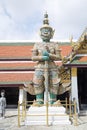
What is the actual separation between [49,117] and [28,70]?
745 cm

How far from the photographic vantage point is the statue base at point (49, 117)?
8.62 meters

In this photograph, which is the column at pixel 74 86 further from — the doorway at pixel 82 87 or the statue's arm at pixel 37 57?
the statue's arm at pixel 37 57

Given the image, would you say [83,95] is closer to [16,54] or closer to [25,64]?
[25,64]

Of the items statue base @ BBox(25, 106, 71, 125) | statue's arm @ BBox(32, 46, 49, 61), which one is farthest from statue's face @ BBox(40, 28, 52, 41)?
statue base @ BBox(25, 106, 71, 125)

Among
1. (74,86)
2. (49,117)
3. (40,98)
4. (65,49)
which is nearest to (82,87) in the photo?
(74,86)

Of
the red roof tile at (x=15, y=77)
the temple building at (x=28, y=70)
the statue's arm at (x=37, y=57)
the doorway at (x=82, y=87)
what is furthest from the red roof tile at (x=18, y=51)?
the statue's arm at (x=37, y=57)

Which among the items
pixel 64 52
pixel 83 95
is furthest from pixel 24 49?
pixel 83 95

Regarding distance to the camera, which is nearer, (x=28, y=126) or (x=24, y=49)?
(x=28, y=126)

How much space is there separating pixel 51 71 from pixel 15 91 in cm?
709

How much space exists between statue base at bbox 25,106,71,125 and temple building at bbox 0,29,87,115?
13.6 feet

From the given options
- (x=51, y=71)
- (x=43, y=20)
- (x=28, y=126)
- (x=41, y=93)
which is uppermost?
(x=43, y=20)

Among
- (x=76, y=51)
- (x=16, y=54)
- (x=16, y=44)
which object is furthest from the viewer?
(x=16, y=44)

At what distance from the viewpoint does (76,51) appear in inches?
532

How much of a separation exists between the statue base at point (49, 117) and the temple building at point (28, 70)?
164 inches
